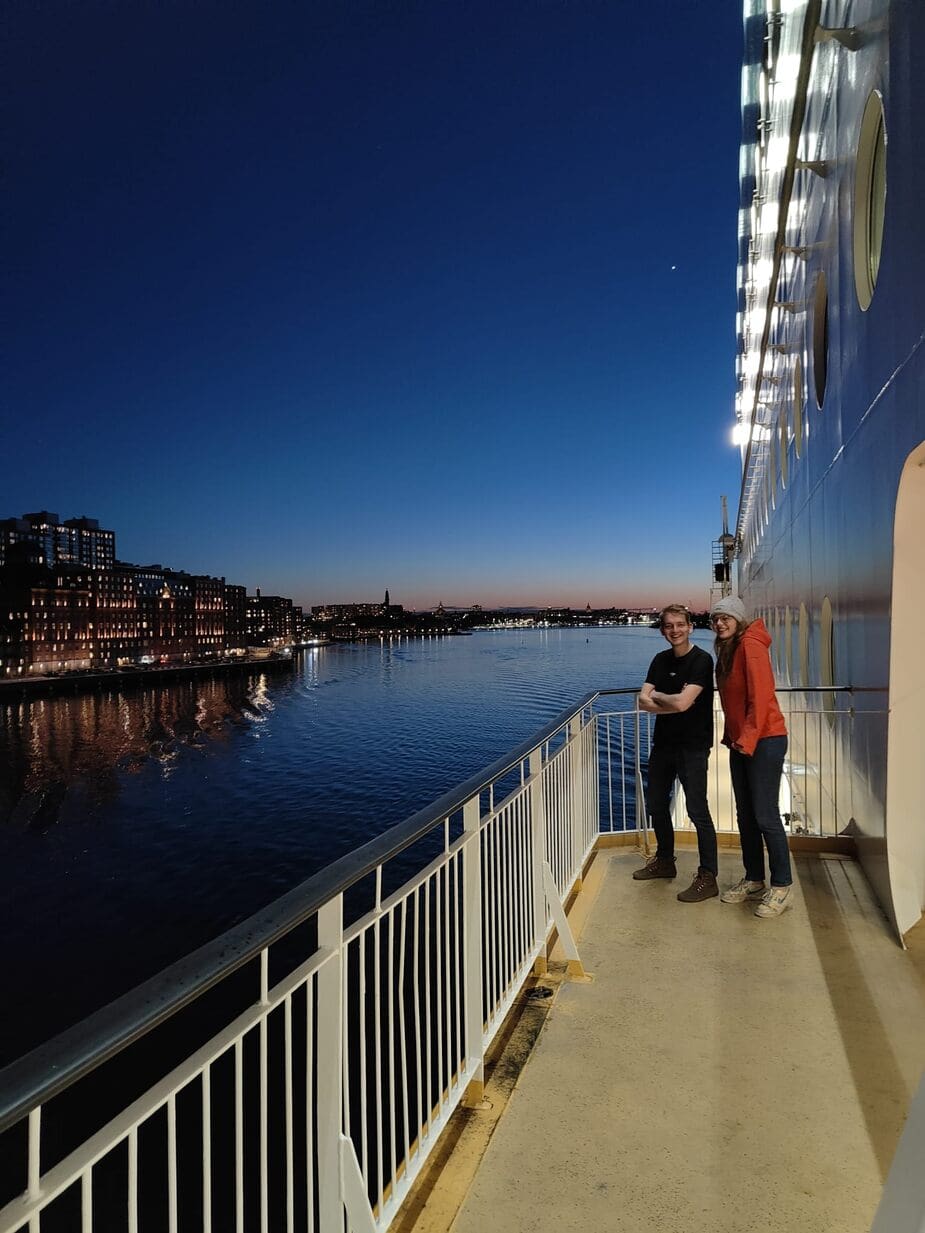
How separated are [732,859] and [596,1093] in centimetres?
326

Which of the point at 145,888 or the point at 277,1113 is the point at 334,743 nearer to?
the point at 145,888

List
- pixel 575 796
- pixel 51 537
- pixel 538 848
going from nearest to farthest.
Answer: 1. pixel 538 848
2. pixel 575 796
3. pixel 51 537

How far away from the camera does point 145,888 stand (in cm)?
2419

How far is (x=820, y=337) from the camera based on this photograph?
24.5 feet

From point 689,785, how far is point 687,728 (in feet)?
1.24

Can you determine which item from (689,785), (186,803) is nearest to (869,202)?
(689,785)

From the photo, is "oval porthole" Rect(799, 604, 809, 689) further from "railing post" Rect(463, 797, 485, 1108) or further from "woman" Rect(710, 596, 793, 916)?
"railing post" Rect(463, 797, 485, 1108)

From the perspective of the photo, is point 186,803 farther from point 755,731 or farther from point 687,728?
point 755,731

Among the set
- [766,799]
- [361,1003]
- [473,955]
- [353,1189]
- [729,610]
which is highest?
[729,610]

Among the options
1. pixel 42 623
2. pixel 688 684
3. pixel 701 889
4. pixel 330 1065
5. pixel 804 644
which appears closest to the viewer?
pixel 330 1065

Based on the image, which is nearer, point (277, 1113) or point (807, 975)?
point (807, 975)

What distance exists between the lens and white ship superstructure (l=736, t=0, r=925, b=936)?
3.94m

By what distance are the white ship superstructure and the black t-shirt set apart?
104 centimetres

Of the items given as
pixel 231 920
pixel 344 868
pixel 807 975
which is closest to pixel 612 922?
pixel 807 975
